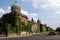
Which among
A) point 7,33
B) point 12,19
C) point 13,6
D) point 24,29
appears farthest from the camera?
point 13,6

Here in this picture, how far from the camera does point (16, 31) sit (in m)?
76.4

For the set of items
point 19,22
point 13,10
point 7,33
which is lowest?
point 7,33

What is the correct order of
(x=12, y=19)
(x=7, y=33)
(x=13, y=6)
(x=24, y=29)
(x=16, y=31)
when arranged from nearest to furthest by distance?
(x=7, y=33), (x=16, y=31), (x=24, y=29), (x=12, y=19), (x=13, y=6)

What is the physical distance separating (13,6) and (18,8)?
3056mm

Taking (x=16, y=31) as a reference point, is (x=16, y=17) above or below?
above

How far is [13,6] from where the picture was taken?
101000mm

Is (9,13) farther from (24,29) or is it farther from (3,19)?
(24,29)

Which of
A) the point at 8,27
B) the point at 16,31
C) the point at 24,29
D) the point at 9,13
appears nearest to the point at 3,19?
the point at 9,13

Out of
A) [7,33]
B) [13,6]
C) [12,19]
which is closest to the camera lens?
[7,33]

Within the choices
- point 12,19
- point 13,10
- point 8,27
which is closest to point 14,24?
point 12,19

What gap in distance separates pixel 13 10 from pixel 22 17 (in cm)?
693

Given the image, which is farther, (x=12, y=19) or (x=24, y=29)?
(x=12, y=19)

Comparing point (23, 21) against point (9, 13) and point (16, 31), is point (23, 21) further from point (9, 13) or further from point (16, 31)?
point (16, 31)

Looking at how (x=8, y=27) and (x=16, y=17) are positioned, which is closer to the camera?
(x=8, y=27)
